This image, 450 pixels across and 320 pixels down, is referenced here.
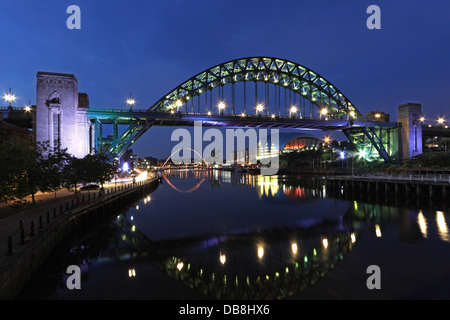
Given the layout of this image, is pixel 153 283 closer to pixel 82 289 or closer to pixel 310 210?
pixel 82 289

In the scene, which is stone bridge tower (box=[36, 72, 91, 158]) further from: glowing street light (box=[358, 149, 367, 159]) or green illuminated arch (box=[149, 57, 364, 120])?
glowing street light (box=[358, 149, 367, 159])

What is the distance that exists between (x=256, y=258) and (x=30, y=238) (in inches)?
381

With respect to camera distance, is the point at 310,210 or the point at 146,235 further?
the point at 310,210

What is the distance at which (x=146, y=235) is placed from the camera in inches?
745

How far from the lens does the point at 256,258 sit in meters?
13.9

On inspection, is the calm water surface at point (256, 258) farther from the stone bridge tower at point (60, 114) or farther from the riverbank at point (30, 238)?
the stone bridge tower at point (60, 114)

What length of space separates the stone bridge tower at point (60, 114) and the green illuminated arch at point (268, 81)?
16447 millimetres

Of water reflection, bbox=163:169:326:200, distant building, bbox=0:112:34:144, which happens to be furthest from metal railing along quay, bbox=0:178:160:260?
distant building, bbox=0:112:34:144

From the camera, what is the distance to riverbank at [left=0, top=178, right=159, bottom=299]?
915 cm

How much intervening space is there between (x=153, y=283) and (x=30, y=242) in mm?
5042

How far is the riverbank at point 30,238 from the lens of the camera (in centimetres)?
915

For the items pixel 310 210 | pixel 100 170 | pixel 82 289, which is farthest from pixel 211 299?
pixel 100 170

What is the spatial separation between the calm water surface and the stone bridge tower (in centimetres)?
2153

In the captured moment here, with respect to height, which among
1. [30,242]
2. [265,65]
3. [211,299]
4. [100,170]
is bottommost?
[211,299]
